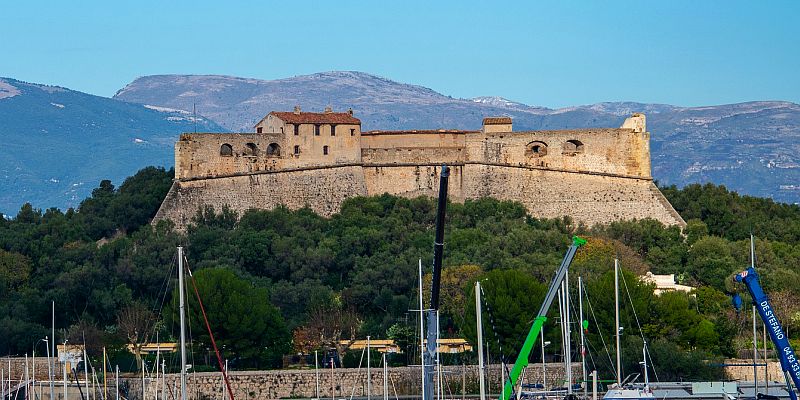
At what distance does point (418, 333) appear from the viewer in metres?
48.4

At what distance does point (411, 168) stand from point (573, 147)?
5075 millimetres

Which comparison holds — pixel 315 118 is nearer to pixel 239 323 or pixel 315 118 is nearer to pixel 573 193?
pixel 573 193

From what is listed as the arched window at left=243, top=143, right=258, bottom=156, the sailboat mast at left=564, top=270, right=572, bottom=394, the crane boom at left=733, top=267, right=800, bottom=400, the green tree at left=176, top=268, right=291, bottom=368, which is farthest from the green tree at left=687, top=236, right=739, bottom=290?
the crane boom at left=733, top=267, right=800, bottom=400

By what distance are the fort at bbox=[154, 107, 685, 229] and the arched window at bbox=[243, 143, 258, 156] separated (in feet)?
0.10

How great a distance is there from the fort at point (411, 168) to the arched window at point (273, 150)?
1.2 inches

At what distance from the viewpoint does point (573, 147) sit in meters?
60.4

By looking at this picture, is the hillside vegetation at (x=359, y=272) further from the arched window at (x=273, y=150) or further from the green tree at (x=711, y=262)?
the arched window at (x=273, y=150)

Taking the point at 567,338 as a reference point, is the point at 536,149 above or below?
above

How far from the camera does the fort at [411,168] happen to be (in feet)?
195

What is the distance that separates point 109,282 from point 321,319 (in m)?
6.91

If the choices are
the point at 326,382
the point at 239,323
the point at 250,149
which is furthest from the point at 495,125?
the point at 326,382

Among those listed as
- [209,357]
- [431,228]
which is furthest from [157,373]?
[431,228]

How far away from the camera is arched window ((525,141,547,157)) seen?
60.5 meters

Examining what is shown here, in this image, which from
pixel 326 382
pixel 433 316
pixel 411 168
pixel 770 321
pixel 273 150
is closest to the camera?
pixel 433 316
